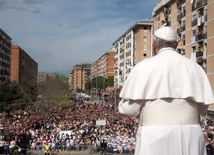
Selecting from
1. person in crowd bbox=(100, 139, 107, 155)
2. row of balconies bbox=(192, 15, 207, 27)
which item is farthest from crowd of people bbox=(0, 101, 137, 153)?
row of balconies bbox=(192, 15, 207, 27)

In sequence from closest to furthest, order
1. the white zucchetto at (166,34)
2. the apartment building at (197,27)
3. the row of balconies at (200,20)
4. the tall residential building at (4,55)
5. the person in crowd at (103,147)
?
the white zucchetto at (166,34) < the person in crowd at (103,147) < the apartment building at (197,27) < the row of balconies at (200,20) < the tall residential building at (4,55)

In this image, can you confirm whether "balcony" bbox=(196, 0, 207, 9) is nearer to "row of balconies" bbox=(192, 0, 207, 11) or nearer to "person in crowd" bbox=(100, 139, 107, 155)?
"row of balconies" bbox=(192, 0, 207, 11)

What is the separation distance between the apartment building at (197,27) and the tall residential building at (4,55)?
59.5m

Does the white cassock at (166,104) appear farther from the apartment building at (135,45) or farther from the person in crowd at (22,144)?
the apartment building at (135,45)

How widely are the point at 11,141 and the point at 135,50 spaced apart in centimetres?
6976

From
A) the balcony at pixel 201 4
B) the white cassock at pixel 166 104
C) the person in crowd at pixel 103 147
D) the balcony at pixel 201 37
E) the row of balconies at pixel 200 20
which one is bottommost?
the person in crowd at pixel 103 147

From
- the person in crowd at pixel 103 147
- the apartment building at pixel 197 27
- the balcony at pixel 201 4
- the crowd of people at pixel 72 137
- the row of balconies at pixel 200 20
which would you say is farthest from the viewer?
the balcony at pixel 201 4

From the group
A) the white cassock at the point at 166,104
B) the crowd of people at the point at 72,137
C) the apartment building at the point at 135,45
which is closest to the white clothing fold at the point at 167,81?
A: the white cassock at the point at 166,104

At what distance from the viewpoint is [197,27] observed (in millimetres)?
46625

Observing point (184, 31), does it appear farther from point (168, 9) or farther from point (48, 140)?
point (48, 140)

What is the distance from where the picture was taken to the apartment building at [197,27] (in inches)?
1679

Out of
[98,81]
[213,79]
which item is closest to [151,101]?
[213,79]

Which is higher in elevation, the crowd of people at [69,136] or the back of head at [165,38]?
the back of head at [165,38]

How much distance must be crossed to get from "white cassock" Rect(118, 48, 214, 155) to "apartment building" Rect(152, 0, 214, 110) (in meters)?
34.5
